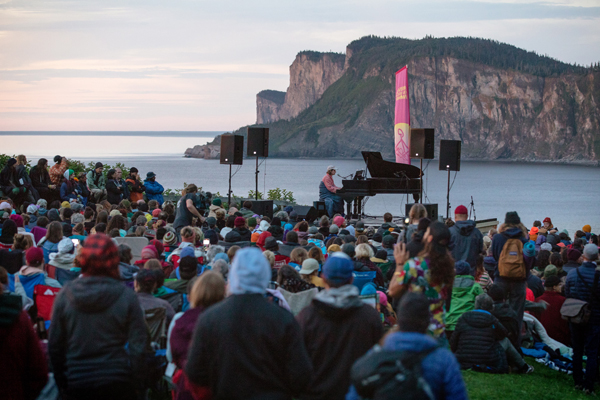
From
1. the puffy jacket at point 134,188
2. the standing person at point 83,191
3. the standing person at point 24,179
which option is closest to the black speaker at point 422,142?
the puffy jacket at point 134,188

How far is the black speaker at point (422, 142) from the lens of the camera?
652 inches

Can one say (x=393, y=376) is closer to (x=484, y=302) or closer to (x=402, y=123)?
(x=484, y=302)

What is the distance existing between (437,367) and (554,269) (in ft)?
18.4

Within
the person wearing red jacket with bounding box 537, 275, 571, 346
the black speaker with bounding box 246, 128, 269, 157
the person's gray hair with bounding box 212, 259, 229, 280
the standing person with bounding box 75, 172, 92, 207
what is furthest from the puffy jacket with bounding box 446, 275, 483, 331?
the black speaker with bounding box 246, 128, 269, 157

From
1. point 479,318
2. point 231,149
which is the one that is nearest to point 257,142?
point 231,149

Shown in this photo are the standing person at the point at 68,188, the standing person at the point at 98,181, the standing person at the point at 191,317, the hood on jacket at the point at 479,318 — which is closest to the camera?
the standing person at the point at 191,317

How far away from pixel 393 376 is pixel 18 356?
195cm

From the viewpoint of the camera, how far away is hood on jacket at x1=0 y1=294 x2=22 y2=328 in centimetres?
311

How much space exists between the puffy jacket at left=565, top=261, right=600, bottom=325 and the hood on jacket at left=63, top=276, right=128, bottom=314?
4.53m

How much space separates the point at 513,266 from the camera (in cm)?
653

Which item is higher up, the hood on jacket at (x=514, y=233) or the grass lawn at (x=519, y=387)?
the hood on jacket at (x=514, y=233)

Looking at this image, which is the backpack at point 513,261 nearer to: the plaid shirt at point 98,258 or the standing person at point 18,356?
the plaid shirt at point 98,258

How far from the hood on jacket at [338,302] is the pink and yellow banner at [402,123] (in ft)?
51.1

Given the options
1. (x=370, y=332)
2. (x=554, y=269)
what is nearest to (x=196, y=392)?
(x=370, y=332)
